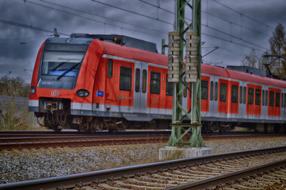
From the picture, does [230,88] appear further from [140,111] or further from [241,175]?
[241,175]

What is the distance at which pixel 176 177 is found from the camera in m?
8.95

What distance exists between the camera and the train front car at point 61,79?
18125 mm

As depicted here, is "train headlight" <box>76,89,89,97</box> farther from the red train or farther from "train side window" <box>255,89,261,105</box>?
"train side window" <box>255,89,261,105</box>

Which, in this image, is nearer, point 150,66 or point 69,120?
point 69,120

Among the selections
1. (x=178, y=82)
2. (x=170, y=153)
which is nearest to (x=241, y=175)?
(x=170, y=153)

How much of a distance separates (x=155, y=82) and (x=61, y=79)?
434 cm

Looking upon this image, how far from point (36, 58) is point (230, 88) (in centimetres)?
1154

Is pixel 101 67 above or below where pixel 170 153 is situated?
above

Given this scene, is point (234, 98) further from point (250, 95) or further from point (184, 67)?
point (184, 67)

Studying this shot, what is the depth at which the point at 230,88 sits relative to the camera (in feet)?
88.2

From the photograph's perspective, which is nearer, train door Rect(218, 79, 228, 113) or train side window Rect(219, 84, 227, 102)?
train door Rect(218, 79, 228, 113)

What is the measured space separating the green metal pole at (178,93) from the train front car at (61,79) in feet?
18.3

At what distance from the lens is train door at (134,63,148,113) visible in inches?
789

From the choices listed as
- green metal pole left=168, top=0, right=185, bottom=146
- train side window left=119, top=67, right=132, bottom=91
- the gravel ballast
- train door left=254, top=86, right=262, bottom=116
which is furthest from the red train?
train door left=254, top=86, right=262, bottom=116
